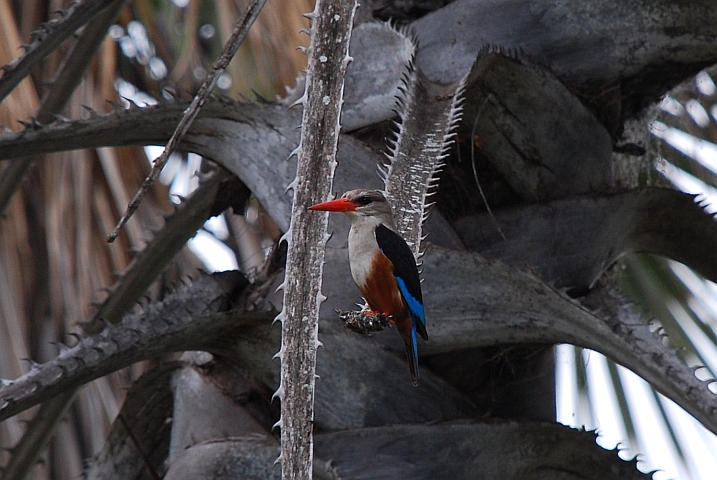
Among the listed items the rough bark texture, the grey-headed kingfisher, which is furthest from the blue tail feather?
the rough bark texture

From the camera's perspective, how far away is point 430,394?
179cm

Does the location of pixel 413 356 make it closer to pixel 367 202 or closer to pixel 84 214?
pixel 367 202

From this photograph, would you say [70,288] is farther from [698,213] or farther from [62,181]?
[698,213]

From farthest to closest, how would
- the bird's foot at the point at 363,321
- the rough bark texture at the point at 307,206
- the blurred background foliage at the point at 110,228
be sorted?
the blurred background foliage at the point at 110,228 < the bird's foot at the point at 363,321 < the rough bark texture at the point at 307,206

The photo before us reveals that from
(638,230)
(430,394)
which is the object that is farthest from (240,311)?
(638,230)

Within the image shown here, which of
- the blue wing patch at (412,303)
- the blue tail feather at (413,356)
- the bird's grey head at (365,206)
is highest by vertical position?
the bird's grey head at (365,206)

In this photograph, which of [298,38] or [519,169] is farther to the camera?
[298,38]

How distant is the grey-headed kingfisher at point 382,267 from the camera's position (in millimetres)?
1757

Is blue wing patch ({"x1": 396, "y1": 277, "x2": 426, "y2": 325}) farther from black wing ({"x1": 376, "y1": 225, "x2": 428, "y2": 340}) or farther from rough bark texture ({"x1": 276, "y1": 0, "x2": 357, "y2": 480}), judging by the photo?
rough bark texture ({"x1": 276, "y1": 0, "x2": 357, "y2": 480})

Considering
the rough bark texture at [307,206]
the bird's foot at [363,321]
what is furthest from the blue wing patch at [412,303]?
the rough bark texture at [307,206]

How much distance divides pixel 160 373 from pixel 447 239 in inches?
28.6

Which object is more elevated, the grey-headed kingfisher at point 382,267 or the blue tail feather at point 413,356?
the grey-headed kingfisher at point 382,267

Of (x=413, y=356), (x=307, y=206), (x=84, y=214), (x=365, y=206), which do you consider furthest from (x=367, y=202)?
(x=84, y=214)

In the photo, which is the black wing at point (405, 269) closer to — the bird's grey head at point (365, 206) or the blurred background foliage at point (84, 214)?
the bird's grey head at point (365, 206)
